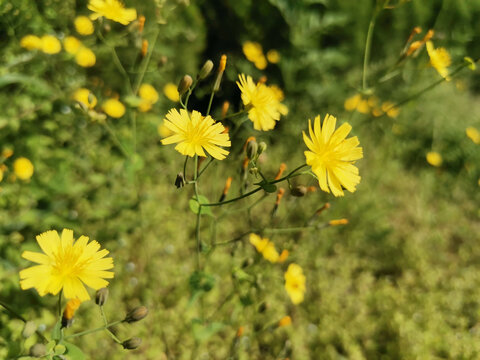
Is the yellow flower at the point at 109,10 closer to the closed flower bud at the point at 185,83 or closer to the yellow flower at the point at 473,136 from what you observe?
the closed flower bud at the point at 185,83

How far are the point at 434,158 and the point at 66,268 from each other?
3.79 m

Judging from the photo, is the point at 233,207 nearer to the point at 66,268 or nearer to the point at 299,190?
the point at 299,190

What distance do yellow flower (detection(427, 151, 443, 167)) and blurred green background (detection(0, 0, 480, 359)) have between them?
12 cm

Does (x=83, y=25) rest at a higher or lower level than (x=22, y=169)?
higher

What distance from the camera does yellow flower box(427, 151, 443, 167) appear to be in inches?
145

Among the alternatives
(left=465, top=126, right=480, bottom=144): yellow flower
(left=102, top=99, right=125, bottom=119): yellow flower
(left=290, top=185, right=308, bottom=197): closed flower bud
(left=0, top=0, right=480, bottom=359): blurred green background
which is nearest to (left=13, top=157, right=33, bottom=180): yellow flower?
(left=0, top=0, right=480, bottom=359): blurred green background

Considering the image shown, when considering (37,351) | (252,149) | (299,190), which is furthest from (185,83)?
(37,351)

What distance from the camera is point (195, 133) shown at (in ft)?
3.55

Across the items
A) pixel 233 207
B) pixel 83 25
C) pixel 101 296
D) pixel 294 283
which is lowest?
pixel 233 207

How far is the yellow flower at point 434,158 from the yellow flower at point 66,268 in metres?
3.59

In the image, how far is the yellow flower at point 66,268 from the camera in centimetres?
101

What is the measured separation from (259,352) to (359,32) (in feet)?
10.5

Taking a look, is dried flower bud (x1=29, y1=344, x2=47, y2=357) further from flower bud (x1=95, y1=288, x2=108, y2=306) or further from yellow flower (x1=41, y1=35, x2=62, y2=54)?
yellow flower (x1=41, y1=35, x2=62, y2=54)

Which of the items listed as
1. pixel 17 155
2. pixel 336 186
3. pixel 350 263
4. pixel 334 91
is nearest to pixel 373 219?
pixel 350 263
